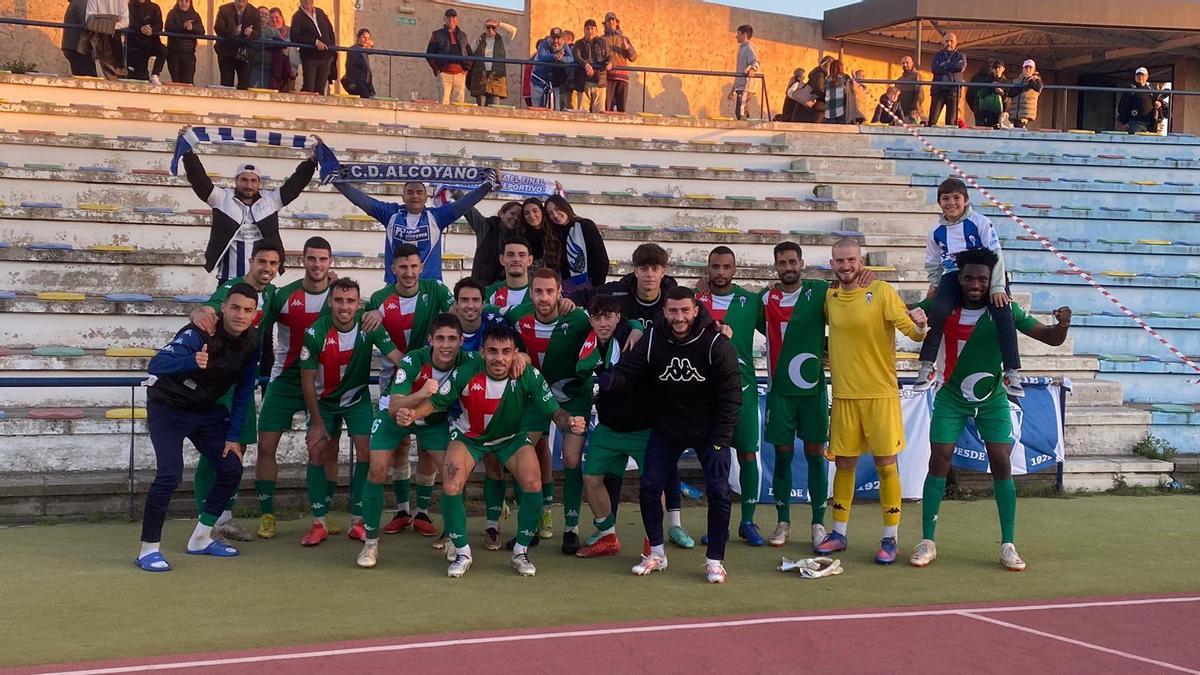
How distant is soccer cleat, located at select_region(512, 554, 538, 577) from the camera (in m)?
7.57

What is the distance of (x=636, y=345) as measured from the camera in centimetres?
775

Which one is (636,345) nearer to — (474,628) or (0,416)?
(474,628)

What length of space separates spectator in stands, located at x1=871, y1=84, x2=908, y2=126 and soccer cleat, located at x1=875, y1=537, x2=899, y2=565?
1316 centimetres

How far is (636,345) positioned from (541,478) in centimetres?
127

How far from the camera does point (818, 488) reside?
28.2 feet

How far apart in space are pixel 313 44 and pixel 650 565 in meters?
11.4

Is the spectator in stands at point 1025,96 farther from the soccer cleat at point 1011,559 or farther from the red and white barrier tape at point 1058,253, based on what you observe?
the soccer cleat at point 1011,559

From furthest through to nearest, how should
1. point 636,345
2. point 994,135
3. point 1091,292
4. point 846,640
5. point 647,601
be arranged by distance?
1. point 994,135
2. point 1091,292
3. point 636,345
4. point 647,601
5. point 846,640

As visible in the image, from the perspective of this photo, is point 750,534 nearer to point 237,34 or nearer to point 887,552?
point 887,552

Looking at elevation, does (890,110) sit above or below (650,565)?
above

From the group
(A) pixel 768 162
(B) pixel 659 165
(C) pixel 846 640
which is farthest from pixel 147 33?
(C) pixel 846 640

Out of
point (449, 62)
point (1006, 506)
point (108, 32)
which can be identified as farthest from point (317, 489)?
point (449, 62)

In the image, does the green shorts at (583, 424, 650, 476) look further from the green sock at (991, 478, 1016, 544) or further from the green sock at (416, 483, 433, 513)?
the green sock at (991, 478, 1016, 544)

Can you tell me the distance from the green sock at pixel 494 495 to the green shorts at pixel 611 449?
716 millimetres
